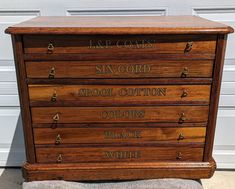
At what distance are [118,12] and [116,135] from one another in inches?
33.1

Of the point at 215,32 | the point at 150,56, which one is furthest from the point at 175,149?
the point at 215,32

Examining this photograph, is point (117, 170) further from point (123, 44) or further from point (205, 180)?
point (205, 180)

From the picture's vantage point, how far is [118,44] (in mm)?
1423

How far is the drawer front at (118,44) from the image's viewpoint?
141 centimetres

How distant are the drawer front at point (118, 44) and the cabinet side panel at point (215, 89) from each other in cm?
4

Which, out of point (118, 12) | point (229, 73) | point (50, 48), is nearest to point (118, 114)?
point (50, 48)

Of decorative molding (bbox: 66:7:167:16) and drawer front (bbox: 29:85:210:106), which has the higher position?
decorative molding (bbox: 66:7:167:16)

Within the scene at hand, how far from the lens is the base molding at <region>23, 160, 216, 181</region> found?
1644mm

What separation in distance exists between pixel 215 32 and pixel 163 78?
0.32m

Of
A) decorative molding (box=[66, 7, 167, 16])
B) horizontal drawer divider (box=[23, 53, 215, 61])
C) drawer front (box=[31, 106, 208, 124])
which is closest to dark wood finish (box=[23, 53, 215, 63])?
horizontal drawer divider (box=[23, 53, 215, 61])

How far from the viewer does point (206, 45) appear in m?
1.43

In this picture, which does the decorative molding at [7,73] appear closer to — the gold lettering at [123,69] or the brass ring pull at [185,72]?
the gold lettering at [123,69]

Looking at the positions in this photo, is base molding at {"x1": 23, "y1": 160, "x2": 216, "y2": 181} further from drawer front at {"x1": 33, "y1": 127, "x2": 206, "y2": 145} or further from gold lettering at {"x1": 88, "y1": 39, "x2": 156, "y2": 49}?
gold lettering at {"x1": 88, "y1": 39, "x2": 156, "y2": 49}

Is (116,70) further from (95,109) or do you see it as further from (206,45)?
(206,45)
